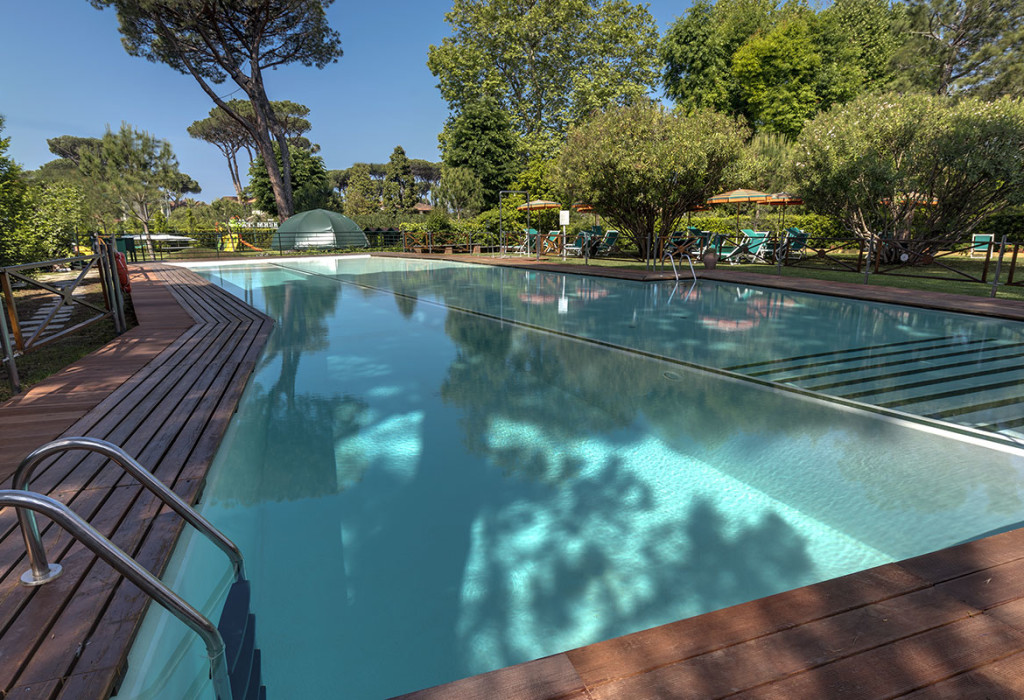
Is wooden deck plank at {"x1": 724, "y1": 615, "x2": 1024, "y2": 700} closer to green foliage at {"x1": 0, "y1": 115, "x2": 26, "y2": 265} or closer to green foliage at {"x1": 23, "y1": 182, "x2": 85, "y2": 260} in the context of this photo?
green foliage at {"x1": 0, "y1": 115, "x2": 26, "y2": 265}

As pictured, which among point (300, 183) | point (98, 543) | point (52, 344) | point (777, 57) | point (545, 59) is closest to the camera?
point (98, 543)

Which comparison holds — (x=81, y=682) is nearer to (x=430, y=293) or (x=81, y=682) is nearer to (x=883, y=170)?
(x=430, y=293)

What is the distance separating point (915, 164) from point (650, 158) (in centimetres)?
676

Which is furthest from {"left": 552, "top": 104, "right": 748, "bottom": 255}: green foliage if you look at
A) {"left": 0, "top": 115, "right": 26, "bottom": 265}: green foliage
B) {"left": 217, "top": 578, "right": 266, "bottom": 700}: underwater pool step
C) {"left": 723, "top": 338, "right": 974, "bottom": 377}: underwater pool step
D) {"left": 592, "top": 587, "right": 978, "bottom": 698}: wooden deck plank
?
{"left": 217, "top": 578, "right": 266, "bottom": 700}: underwater pool step

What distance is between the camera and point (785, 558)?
266 cm

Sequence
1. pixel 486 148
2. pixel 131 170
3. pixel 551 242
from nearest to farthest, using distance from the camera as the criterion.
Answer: pixel 551 242, pixel 486 148, pixel 131 170

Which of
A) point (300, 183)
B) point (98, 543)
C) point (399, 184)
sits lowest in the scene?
point (98, 543)

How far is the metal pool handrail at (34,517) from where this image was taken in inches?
70.0

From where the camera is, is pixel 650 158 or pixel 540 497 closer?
pixel 540 497

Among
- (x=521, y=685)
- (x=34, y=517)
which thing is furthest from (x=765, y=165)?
(x=34, y=517)

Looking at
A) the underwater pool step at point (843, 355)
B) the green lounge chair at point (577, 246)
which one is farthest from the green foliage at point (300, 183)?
the underwater pool step at point (843, 355)

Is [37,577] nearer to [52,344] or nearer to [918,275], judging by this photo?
[52,344]

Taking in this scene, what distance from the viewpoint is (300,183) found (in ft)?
125

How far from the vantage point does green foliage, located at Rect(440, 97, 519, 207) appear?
Answer: 27234 millimetres
